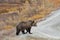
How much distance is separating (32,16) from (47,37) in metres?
0.82

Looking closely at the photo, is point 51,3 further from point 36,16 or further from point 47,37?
point 47,37

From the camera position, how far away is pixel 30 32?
5.35 metres

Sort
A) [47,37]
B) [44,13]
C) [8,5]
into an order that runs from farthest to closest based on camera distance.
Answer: [44,13] < [8,5] < [47,37]

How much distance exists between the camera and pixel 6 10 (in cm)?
549

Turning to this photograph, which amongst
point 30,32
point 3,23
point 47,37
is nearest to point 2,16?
point 3,23

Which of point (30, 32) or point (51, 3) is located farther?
point (51, 3)

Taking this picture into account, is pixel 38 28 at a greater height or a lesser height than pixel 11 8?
lesser

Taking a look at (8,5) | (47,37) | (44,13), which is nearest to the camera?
(47,37)

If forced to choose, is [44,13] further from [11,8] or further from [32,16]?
[11,8]

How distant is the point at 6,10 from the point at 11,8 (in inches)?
5.6

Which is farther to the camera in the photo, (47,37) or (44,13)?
(44,13)

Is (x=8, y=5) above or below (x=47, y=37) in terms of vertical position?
above

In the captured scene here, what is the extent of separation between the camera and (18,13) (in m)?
5.61

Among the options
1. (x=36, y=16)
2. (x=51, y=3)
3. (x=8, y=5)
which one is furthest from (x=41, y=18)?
(x=8, y=5)
